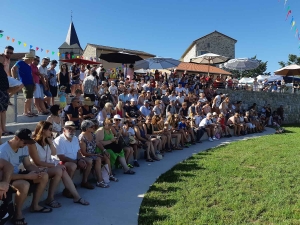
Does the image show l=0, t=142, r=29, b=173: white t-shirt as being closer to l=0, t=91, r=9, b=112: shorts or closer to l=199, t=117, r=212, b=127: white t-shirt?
l=0, t=91, r=9, b=112: shorts

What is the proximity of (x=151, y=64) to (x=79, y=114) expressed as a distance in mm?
8019

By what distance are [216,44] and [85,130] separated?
38347mm

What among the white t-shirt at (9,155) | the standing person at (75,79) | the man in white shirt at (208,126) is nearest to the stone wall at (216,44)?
the man in white shirt at (208,126)

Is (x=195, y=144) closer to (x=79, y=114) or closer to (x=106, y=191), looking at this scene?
(x=79, y=114)

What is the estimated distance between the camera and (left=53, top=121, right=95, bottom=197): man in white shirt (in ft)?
16.9

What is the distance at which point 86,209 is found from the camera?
14.9ft

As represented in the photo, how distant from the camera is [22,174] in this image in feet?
13.4

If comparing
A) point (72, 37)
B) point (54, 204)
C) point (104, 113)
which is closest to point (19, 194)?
point (54, 204)

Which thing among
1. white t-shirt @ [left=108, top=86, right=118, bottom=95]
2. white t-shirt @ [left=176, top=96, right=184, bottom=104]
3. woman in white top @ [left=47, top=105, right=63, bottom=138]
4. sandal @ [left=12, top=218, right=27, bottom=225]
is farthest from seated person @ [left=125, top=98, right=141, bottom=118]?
sandal @ [left=12, top=218, right=27, bottom=225]

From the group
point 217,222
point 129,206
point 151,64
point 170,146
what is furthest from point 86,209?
point 151,64

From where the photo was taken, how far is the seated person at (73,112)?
7.33 metres

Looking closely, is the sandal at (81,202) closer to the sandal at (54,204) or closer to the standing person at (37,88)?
the sandal at (54,204)

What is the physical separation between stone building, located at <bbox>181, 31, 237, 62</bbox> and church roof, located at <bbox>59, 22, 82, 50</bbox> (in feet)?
71.7

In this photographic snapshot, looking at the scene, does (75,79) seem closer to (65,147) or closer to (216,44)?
(65,147)
